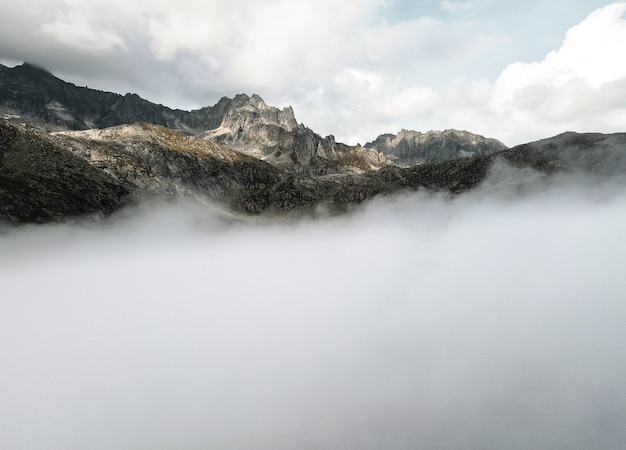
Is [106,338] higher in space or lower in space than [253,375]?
higher

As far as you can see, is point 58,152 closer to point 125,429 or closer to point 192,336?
point 192,336

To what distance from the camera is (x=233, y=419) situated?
10981 centimetres

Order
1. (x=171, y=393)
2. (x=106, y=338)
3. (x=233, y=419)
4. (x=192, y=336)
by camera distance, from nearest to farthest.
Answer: (x=233, y=419)
(x=171, y=393)
(x=106, y=338)
(x=192, y=336)

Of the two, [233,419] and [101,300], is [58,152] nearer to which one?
[101,300]

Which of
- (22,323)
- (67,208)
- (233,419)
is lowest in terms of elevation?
(233,419)

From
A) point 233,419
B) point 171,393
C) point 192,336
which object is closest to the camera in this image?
point 233,419

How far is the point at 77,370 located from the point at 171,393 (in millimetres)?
38130

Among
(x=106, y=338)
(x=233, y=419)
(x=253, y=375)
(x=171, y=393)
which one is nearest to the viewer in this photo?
(x=233, y=419)

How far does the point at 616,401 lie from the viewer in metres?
92.3

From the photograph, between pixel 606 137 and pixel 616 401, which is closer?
pixel 616 401

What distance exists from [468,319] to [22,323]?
215 meters

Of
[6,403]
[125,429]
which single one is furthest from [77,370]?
[125,429]

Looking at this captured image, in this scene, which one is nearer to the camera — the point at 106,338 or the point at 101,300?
the point at 106,338

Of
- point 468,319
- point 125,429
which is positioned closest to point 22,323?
point 125,429
